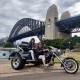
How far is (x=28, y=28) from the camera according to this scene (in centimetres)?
11369

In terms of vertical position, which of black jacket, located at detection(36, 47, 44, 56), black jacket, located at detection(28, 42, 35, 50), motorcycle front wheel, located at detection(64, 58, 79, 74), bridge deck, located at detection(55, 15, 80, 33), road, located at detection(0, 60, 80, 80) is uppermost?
bridge deck, located at detection(55, 15, 80, 33)

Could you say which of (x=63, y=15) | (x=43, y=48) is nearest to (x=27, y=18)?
(x=63, y=15)

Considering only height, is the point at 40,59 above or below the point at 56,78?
above

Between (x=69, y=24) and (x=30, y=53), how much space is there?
75.0 metres

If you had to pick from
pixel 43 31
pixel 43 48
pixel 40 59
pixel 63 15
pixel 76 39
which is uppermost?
pixel 63 15

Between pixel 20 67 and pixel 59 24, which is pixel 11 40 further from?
pixel 20 67

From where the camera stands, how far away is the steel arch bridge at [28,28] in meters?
102

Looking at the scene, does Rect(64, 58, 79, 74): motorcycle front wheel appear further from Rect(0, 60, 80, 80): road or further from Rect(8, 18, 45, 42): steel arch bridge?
Rect(8, 18, 45, 42): steel arch bridge

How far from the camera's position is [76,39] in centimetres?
7825

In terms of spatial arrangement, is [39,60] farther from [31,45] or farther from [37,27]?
[37,27]

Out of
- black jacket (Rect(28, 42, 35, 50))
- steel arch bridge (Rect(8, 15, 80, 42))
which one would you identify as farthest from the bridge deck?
black jacket (Rect(28, 42, 35, 50))

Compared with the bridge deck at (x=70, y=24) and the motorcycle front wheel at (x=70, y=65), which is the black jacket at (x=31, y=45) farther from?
the bridge deck at (x=70, y=24)

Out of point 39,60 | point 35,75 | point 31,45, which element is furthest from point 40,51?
point 35,75

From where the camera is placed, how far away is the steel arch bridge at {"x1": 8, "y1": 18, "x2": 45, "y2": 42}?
335 ft
